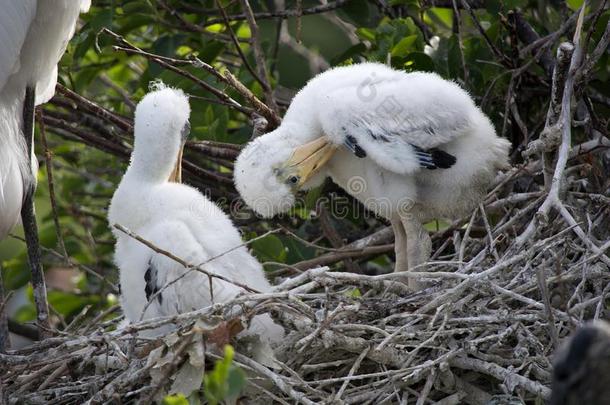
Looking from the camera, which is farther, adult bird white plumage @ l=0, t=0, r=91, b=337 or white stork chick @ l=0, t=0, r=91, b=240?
adult bird white plumage @ l=0, t=0, r=91, b=337

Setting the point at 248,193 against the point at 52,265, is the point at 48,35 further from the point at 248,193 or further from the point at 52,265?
the point at 52,265

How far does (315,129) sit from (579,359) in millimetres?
1523

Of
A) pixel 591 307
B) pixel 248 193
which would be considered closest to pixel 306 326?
pixel 248 193

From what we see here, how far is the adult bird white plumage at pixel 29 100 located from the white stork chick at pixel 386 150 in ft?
2.58

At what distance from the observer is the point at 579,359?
2.58 meters

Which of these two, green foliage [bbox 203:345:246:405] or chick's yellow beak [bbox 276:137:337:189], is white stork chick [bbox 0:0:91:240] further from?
green foliage [bbox 203:345:246:405]

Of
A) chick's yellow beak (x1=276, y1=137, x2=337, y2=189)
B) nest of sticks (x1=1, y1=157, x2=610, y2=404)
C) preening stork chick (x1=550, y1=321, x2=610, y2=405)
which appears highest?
chick's yellow beak (x1=276, y1=137, x2=337, y2=189)

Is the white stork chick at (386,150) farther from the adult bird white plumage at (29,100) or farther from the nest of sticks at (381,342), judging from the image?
the adult bird white plumage at (29,100)

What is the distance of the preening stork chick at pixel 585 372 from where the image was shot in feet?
8.46

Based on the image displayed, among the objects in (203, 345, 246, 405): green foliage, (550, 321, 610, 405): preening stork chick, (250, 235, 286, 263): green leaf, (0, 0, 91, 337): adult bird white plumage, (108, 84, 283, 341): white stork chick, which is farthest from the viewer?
(250, 235, 286, 263): green leaf

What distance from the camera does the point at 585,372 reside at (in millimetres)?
2580

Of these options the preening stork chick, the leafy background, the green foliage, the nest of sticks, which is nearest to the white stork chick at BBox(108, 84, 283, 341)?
the nest of sticks

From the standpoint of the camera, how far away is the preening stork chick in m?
2.58

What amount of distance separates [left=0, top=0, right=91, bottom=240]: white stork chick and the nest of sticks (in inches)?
28.6
